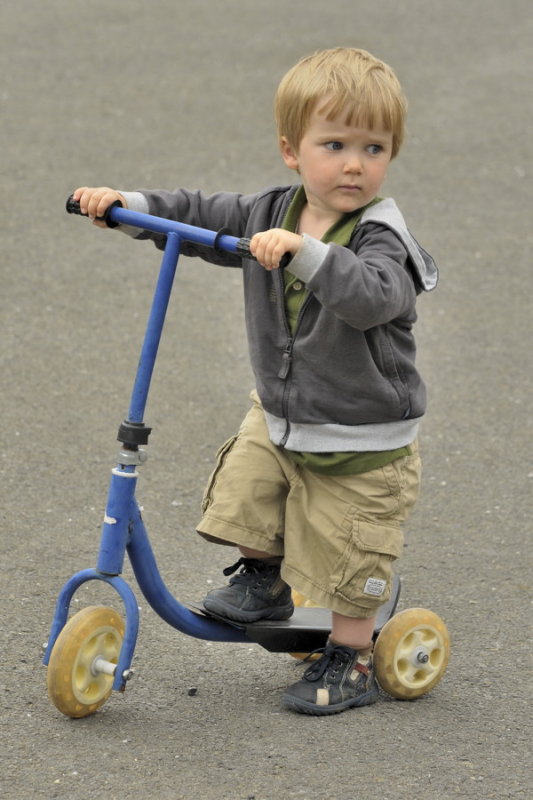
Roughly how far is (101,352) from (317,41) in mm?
4877

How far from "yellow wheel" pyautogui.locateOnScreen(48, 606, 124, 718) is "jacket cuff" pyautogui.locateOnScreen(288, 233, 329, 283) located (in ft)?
2.98

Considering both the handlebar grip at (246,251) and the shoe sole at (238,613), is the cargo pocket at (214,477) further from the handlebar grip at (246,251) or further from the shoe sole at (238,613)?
the handlebar grip at (246,251)

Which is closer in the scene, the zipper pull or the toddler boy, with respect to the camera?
the toddler boy

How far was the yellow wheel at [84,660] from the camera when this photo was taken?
293cm

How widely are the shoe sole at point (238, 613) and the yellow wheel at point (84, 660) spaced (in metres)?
0.29

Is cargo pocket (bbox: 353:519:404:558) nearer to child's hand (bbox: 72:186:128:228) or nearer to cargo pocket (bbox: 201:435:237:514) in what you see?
cargo pocket (bbox: 201:435:237:514)

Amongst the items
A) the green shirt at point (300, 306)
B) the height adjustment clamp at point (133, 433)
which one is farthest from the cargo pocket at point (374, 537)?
the height adjustment clamp at point (133, 433)

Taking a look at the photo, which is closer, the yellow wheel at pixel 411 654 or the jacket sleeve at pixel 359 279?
the jacket sleeve at pixel 359 279

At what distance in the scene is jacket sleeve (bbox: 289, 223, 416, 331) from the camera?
2771 mm

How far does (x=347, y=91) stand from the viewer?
2.94 metres

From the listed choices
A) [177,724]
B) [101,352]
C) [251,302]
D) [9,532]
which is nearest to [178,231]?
[251,302]

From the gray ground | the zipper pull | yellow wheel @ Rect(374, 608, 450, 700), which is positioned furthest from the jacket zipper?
the gray ground

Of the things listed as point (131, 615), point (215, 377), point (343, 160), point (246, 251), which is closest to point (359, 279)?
point (246, 251)

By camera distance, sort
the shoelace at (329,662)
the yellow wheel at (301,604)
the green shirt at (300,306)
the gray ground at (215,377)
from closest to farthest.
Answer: the gray ground at (215,377), the green shirt at (300,306), the shoelace at (329,662), the yellow wheel at (301,604)
